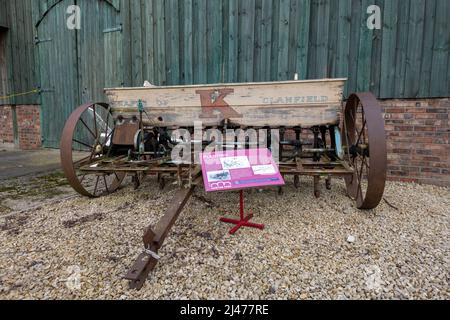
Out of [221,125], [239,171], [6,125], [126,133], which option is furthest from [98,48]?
[239,171]

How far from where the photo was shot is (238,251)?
84.3 inches

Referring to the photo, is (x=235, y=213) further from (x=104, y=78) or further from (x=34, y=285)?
(x=104, y=78)

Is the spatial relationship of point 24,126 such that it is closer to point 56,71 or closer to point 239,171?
point 56,71

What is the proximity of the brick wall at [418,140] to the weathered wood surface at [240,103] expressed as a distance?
144 centimetres

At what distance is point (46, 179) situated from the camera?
4.43 m

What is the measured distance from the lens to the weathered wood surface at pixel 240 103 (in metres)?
3.24

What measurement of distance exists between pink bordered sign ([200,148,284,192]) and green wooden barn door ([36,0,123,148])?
4.29 meters

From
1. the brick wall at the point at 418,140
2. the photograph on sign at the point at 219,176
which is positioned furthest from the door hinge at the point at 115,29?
the brick wall at the point at 418,140

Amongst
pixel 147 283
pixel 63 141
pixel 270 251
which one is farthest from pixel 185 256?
pixel 63 141

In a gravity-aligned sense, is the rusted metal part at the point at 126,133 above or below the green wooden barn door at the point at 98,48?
below

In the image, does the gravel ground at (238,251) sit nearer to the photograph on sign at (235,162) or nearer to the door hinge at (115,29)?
the photograph on sign at (235,162)

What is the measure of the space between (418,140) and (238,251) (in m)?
3.35

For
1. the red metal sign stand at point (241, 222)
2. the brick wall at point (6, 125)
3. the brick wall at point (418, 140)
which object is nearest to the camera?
the red metal sign stand at point (241, 222)

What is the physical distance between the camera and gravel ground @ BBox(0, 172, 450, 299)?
1.70 metres
